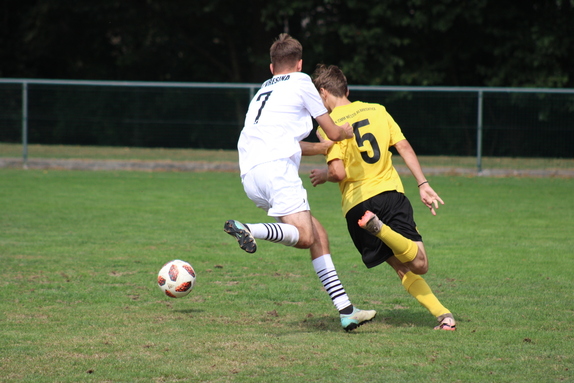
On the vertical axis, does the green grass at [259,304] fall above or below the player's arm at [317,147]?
below

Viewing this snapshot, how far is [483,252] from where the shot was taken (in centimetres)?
792

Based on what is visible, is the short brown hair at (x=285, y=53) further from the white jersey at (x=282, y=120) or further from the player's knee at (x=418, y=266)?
the player's knee at (x=418, y=266)

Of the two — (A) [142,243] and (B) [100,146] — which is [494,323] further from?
(B) [100,146]

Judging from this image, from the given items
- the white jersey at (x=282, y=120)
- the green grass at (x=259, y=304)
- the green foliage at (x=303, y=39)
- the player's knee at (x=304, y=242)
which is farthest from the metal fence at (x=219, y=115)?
the player's knee at (x=304, y=242)

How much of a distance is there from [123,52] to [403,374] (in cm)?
2747

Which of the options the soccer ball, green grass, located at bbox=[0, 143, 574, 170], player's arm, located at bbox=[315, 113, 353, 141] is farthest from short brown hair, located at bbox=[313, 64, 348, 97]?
green grass, located at bbox=[0, 143, 574, 170]

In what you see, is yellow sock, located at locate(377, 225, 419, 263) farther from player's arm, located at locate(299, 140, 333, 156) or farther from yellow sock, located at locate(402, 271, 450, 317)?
player's arm, located at locate(299, 140, 333, 156)

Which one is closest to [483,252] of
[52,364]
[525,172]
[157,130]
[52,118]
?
[52,364]

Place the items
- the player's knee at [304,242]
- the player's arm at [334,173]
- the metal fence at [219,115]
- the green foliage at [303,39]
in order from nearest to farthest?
1. the player's knee at [304,242]
2. the player's arm at [334,173]
3. the metal fence at [219,115]
4. the green foliage at [303,39]

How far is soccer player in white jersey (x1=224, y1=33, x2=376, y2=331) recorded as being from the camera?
4.66m

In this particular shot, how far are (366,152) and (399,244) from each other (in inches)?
29.0

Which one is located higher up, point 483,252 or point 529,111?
point 529,111

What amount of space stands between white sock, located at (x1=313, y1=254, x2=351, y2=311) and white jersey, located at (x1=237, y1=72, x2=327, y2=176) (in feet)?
Result: 2.44

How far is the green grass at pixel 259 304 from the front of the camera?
156 inches
